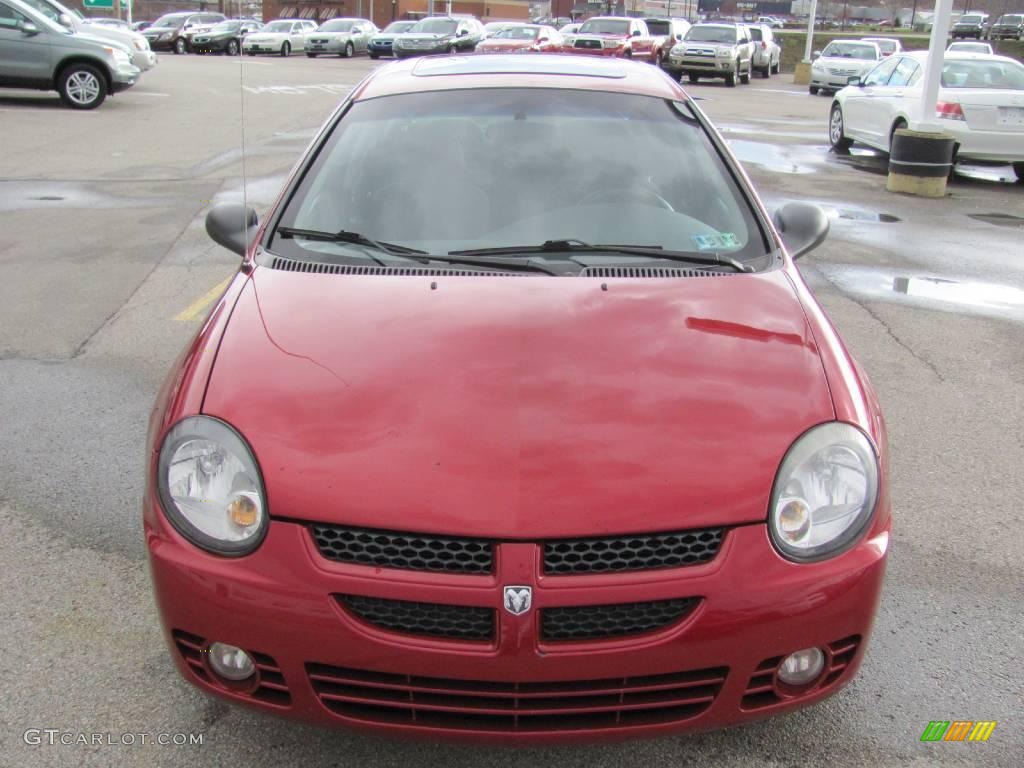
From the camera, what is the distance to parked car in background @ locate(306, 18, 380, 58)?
132ft

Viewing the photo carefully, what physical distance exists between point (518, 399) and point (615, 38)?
30122 millimetres

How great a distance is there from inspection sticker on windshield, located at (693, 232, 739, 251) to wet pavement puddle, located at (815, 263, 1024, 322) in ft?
13.8

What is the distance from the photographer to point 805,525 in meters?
2.28

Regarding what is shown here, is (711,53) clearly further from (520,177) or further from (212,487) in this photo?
(212,487)

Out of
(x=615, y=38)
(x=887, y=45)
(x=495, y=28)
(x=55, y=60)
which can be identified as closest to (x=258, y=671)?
(x=55, y=60)

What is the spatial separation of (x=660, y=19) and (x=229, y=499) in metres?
37.0

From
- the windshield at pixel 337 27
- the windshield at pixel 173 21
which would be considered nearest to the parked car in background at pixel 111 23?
the windshield at pixel 173 21

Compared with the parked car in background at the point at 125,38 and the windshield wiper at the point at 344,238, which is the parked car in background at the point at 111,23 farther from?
the windshield wiper at the point at 344,238

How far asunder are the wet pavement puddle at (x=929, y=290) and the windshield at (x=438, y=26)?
28102 mm

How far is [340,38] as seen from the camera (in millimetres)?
40250

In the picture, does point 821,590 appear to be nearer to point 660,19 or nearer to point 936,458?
point 936,458

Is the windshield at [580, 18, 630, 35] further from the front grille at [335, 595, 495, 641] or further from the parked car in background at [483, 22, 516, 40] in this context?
the front grille at [335, 595, 495, 641]

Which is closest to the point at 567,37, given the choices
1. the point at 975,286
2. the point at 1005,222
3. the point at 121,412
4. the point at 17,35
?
the point at 17,35

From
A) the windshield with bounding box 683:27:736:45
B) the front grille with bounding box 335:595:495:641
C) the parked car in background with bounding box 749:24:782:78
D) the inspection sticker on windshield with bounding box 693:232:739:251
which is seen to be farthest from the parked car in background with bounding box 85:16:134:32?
the front grille with bounding box 335:595:495:641
